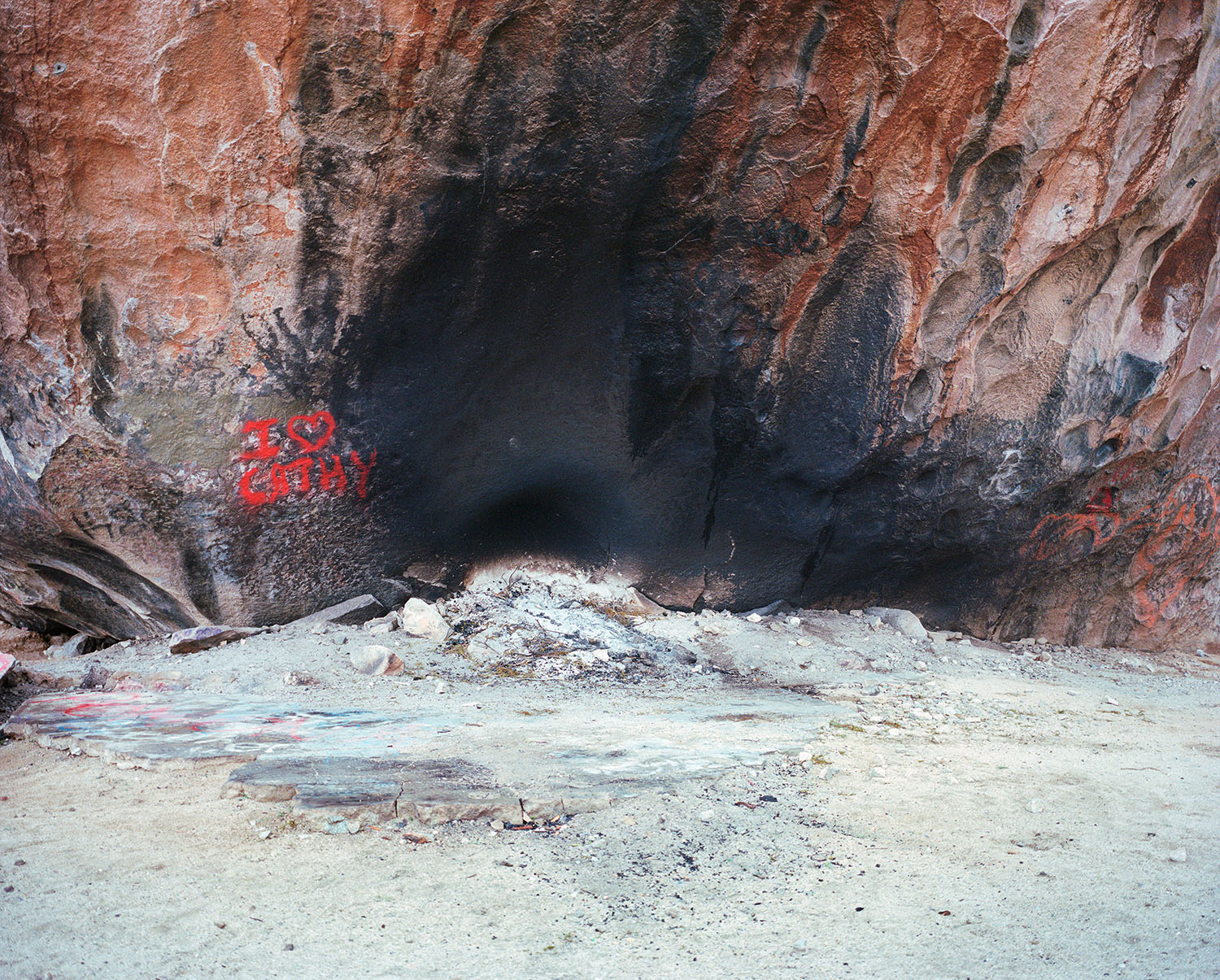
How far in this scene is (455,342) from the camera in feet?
12.0

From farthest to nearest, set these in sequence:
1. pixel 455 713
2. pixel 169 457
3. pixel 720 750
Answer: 1. pixel 169 457
2. pixel 455 713
3. pixel 720 750

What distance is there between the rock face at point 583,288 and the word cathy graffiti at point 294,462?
15 millimetres

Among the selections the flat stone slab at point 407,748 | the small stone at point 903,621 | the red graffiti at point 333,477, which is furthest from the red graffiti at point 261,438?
the small stone at point 903,621

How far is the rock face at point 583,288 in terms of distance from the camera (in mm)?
3033

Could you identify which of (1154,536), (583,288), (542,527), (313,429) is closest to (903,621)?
(1154,536)

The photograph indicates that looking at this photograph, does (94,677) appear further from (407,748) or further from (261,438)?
(407,748)

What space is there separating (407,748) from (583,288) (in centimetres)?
213

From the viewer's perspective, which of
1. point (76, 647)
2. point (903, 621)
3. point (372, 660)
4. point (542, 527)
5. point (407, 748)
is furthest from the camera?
point (903, 621)

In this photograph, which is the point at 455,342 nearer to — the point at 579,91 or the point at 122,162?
the point at 579,91

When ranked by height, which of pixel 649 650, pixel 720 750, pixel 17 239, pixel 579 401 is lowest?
pixel 649 650

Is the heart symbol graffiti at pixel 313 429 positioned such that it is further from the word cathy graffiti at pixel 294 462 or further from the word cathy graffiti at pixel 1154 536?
the word cathy graffiti at pixel 1154 536

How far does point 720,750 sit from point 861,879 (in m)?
0.74

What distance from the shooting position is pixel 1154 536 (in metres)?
5.06

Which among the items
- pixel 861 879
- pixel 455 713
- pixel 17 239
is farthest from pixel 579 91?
pixel 861 879
